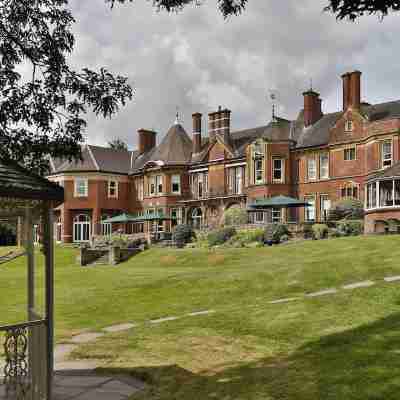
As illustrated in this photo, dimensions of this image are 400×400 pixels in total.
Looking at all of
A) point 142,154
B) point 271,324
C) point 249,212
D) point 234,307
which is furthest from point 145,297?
point 142,154

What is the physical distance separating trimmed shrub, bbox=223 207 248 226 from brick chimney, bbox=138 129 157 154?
18.2 meters

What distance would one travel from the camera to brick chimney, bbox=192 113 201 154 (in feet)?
170

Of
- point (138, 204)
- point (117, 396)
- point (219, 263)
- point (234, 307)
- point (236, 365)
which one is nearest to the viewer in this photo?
point (117, 396)

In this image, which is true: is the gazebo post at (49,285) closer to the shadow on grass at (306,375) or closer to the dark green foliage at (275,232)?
the shadow on grass at (306,375)

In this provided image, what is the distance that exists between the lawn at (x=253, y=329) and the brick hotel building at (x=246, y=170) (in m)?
17.4

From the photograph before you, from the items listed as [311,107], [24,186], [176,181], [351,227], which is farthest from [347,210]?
[24,186]

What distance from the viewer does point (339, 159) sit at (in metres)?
42.2

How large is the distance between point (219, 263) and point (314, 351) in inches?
745

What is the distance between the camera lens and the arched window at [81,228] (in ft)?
179

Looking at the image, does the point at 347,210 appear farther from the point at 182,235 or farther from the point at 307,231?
the point at 182,235

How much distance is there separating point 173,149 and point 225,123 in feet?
20.6

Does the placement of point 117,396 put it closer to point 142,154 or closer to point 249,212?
point 249,212

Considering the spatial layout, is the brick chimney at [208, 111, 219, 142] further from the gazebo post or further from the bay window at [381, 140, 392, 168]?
the gazebo post

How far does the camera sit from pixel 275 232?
113ft
